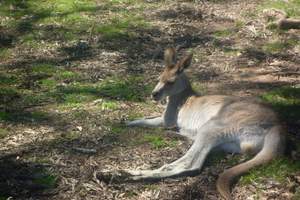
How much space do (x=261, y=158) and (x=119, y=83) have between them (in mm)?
3226

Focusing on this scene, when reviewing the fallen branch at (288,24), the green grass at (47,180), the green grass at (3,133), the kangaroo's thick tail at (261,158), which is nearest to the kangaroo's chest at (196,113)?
the kangaroo's thick tail at (261,158)

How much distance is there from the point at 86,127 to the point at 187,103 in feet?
4.28

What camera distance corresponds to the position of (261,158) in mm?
5594

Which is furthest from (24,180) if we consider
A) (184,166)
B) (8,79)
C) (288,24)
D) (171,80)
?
(288,24)

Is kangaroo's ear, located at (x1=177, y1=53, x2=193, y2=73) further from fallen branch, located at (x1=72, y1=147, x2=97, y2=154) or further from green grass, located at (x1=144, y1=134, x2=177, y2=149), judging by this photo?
fallen branch, located at (x1=72, y1=147, x2=97, y2=154)

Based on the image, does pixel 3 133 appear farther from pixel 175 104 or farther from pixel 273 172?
pixel 273 172

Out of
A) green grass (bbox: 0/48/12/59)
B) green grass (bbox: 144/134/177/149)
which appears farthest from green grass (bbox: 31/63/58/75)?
green grass (bbox: 144/134/177/149)

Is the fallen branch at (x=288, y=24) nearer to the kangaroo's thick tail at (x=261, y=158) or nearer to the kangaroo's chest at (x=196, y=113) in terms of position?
the kangaroo's chest at (x=196, y=113)

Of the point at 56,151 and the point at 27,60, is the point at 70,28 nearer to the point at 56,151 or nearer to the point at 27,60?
the point at 27,60

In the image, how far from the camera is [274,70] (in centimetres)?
880

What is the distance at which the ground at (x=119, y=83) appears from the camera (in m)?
5.54

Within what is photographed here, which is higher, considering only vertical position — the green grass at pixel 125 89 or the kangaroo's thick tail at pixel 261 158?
the kangaroo's thick tail at pixel 261 158

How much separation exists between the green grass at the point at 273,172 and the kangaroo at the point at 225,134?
65 mm

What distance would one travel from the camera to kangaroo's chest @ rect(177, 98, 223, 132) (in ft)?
21.5
